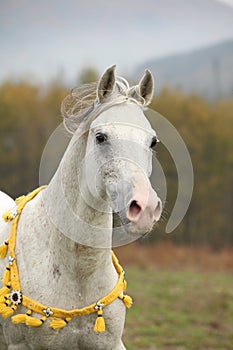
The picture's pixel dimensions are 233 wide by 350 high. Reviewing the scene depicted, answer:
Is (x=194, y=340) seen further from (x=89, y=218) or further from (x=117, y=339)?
(x=89, y=218)

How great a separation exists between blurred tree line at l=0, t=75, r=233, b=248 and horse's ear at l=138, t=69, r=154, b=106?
2658 centimetres

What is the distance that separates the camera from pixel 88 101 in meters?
4.16

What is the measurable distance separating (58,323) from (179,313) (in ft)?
21.6

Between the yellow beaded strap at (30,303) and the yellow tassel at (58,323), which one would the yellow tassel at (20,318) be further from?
the yellow tassel at (58,323)

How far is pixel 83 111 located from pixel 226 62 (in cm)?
14767

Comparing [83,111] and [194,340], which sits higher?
A: [83,111]

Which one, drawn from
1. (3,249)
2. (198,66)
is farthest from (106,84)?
(198,66)

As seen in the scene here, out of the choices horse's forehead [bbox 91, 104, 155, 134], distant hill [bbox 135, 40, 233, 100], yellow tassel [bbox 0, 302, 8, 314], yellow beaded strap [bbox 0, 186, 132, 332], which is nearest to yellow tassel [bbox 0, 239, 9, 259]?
yellow beaded strap [bbox 0, 186, 132, 332]

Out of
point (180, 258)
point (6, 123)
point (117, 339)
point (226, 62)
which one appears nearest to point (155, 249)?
point (180, 258)

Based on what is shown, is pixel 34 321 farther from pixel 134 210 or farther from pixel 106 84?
pixel 106 84

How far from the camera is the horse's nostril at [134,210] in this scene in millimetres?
3343

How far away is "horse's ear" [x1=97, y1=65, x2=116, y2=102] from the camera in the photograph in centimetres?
377

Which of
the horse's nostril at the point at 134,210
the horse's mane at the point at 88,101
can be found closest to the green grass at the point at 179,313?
the horse's mane at the point at 88,101

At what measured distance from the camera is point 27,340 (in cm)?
421
